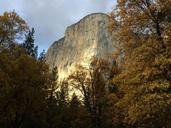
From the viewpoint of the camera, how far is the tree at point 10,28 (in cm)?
3312

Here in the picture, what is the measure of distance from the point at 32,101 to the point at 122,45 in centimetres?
1542

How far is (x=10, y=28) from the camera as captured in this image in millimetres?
34812

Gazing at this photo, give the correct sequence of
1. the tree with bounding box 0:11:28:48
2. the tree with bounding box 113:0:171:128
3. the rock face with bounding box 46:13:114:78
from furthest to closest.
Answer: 1. the rock face with bounding box 46:13:114:78
2. the tree with bounding box 0:11:28:48
3. the tree with bounding box 113:0:171:128

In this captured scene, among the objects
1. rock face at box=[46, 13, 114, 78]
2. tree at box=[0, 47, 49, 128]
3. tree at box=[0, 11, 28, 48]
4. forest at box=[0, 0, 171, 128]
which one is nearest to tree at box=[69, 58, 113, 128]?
forest at box=[0, 0, 171, 128]

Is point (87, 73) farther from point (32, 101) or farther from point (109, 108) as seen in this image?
point (32, 101)

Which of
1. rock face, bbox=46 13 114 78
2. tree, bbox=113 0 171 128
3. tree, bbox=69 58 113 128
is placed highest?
rock face, bbox=46 13 114 78

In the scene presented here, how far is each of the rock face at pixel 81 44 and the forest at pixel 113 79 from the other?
9123cm

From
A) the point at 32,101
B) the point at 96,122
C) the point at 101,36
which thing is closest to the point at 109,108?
the point at 96,122

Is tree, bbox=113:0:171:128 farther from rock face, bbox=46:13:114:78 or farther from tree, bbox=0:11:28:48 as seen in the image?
rock face, bbox=46:13:114:78

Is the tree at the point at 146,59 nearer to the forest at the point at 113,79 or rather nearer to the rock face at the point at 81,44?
the forest at the point at 113,79

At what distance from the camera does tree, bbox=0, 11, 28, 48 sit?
3312cm

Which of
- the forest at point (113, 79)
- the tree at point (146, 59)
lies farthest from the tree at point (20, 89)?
the tree at point (146, 59)

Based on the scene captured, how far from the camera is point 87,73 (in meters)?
54.2

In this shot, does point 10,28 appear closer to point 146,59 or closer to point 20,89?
point 20,89
